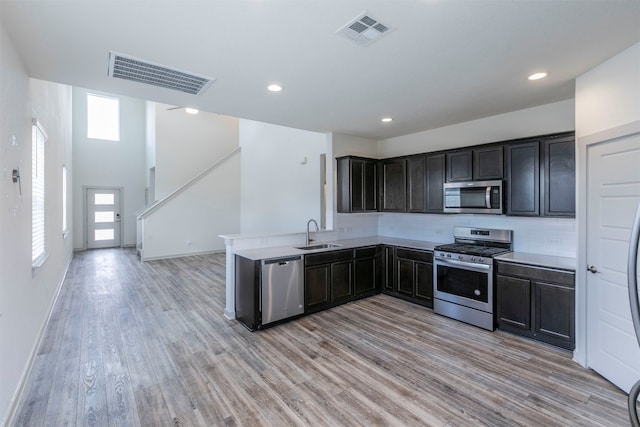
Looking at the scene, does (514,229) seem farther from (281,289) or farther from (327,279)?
(281,289)

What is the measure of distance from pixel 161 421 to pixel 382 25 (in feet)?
10.4

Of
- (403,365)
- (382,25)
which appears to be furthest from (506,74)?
(403,365)

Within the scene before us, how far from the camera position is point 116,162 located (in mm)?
9938

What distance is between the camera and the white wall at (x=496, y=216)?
3.56 metres

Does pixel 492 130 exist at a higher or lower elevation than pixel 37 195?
higher

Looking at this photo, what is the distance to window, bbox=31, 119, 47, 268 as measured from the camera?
9.87ft

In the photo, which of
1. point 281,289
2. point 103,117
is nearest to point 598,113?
point 281,289

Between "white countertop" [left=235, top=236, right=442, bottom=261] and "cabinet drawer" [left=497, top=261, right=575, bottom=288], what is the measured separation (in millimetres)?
977

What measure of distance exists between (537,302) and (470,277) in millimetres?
708

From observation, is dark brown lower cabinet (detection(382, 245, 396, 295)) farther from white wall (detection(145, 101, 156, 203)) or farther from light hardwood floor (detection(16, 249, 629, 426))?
white wall (detection(145, 101, 156, 203))

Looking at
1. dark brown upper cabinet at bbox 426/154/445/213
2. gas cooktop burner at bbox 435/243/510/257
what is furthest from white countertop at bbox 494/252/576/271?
dark brown upper cabinet at bbox 426/154/445/213

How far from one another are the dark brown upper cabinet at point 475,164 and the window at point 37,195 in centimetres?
491

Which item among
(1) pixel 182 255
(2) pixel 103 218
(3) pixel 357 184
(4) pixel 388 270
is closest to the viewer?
(4) pixel 388 270

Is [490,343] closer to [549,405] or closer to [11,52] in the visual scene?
[549,405]
